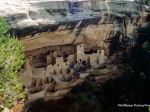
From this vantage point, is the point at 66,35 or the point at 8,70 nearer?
the point at 8,70

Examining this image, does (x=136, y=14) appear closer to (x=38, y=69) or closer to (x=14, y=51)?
(x=38, y=69)

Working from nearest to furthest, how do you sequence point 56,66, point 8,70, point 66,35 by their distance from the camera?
point 8,70 → point 66,35 → point 56,66


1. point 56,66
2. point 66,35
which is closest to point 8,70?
point 56,66

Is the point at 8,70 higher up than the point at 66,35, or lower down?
lower down

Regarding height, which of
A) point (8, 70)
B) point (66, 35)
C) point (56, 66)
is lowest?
point (56, 66)

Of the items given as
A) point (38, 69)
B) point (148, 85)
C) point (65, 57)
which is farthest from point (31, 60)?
point (148, 85)

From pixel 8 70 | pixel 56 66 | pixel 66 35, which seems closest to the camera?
pixel 8 70

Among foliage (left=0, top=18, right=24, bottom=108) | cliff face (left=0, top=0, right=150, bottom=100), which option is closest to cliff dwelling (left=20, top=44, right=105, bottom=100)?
cliff face (left=0, top=0, right=150, bottom=100)

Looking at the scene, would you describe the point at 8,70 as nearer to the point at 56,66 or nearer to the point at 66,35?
Answer: the point at 56,66

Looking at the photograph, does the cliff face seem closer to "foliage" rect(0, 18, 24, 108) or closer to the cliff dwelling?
the cliff dwelling
